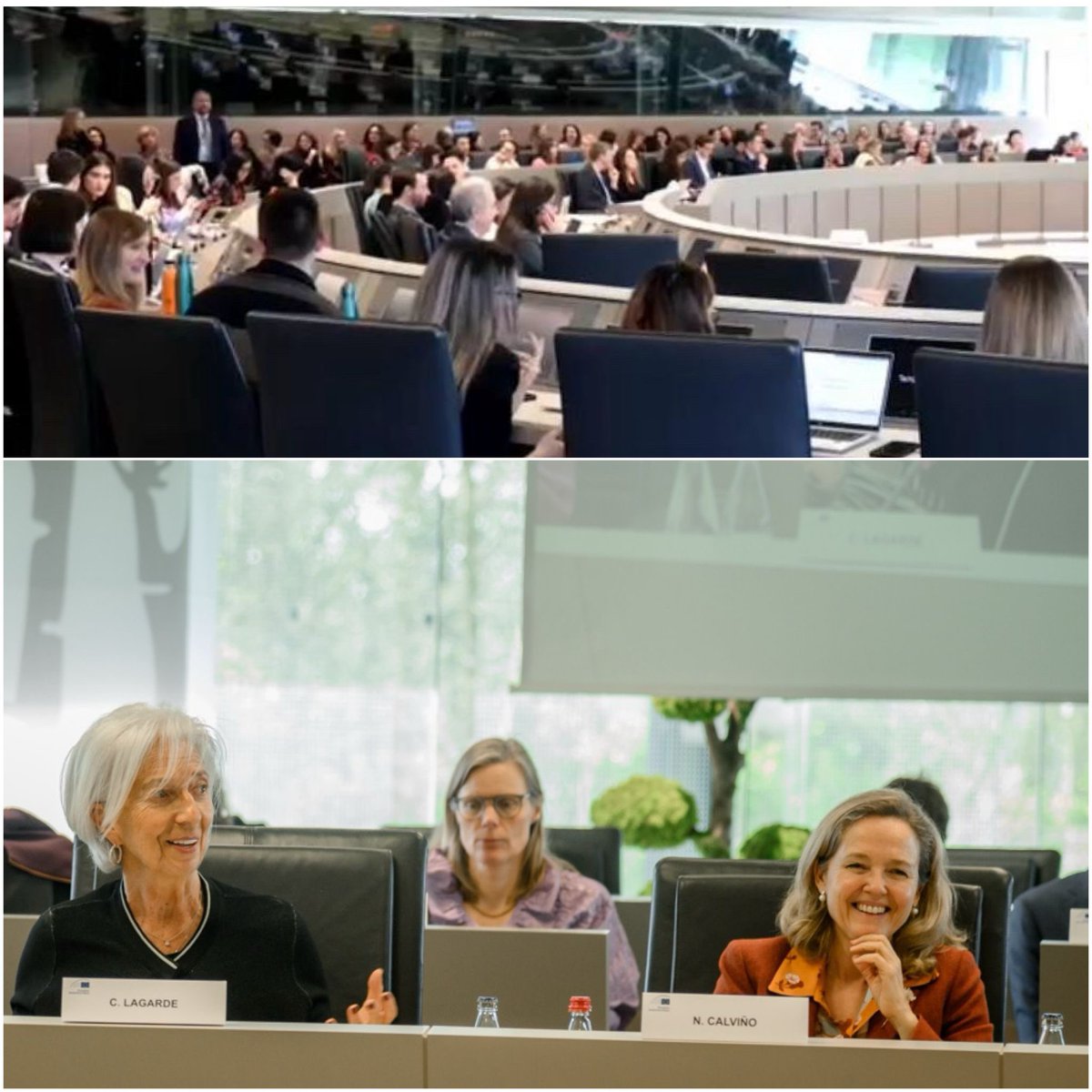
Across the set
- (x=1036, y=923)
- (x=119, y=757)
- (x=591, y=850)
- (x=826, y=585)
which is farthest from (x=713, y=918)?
(x=826, y=585)

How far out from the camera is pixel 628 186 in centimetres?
1467

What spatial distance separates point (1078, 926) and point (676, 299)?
180 cm

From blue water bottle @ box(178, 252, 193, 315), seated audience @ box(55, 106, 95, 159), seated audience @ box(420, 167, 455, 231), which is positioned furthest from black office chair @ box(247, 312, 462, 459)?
seated audience @ box(55, 106, 95, 159)

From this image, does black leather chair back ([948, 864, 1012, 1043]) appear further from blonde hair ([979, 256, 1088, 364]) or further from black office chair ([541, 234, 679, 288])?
black office chair ([541, 234, 679, 288])

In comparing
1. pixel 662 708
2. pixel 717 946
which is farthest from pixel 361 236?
pixel 717 946

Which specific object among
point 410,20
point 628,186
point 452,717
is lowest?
point 452,717

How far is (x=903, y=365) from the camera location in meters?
4.65

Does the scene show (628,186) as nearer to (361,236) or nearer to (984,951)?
A: (361,236)

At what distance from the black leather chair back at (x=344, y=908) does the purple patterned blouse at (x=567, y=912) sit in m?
0.63

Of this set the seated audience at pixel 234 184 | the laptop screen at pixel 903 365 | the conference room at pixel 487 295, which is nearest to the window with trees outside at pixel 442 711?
the conference room at pixel 487 295

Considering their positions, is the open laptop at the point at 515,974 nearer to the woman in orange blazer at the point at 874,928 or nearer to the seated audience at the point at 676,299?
the woman in orange blazer at the point at 874,928

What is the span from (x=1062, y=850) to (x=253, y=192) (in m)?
7.14

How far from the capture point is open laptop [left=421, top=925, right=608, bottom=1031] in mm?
2557

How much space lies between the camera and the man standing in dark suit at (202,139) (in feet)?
51.4
